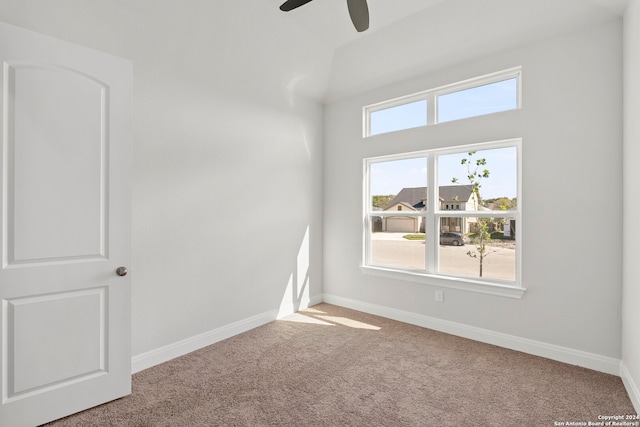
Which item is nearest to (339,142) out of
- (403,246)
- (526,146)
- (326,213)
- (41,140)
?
(326,213)

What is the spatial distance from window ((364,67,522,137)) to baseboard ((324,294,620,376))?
219 cm

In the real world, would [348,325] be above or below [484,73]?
below

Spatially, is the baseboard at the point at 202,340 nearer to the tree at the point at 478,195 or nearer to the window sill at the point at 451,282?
the window sill at the point at 451,282

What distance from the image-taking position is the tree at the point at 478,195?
11.0ft

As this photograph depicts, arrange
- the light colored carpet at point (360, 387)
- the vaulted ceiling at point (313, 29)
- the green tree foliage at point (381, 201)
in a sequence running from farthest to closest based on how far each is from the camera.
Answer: the green tree foliage at point (381, 201) < the vaulted ceiling at point (313, 29) < the light colored carpet at point (360, 387)

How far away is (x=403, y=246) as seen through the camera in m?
3.97

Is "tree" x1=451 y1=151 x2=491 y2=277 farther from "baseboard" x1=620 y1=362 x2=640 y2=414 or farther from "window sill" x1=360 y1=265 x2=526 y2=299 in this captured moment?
"baseboard" x1=620 y1=362 x2=640 y2=414

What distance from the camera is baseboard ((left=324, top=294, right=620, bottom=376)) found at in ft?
8.66

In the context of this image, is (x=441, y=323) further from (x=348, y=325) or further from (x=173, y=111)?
(x=173, y=111)

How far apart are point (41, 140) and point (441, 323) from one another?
376cm

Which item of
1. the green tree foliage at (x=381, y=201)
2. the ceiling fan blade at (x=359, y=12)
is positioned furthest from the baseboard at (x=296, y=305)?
the ceiling fan blade at (x=359, y=12)

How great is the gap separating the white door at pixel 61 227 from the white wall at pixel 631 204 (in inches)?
136

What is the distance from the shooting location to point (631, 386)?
7.36 ft

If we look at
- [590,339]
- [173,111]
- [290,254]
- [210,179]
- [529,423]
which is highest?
[173,111]
